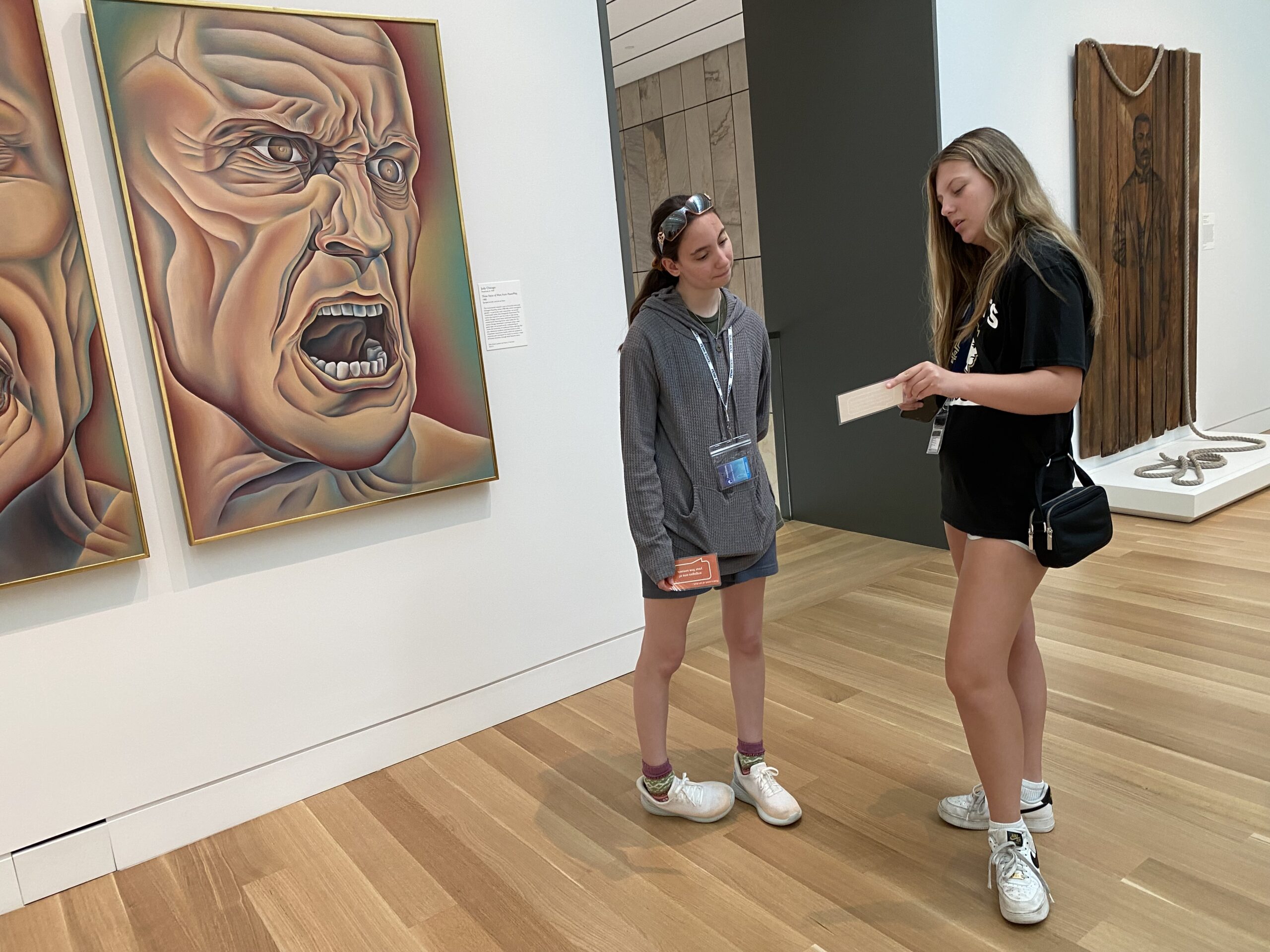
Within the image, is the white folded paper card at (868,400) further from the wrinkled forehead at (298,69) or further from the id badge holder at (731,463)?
the wrinkled forehead at (298,69)

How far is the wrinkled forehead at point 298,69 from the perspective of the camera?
2180 mm

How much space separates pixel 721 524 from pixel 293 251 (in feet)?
4.37

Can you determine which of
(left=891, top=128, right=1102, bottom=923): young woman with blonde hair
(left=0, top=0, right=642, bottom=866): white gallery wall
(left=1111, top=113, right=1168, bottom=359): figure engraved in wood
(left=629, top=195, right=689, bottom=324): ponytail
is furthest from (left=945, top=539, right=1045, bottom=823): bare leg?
(left=1111, top=113, right=1168, bottom=359): figure engraved in wood

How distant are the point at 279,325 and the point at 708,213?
118 centimetres

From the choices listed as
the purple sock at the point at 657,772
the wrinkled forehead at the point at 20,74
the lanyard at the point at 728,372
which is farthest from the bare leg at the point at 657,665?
the wrinkled forehead at the point at 20,74

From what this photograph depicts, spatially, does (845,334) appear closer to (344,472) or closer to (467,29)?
(467,29)

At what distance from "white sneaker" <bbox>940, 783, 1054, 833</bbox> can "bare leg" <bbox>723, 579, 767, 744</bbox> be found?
467 mm

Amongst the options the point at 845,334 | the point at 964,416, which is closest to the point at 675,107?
the point at 845,334

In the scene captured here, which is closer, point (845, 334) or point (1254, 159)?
point (845, 334)

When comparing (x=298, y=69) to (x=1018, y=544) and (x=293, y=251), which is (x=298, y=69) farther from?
(x=1018, y=544)

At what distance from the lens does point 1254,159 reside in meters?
5.62

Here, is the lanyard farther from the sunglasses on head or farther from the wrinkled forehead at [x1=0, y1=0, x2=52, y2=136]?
the wrinkled forehead at [x1=0, y1=0, x2=52, y2=136]

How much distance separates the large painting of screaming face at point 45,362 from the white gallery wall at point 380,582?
56 mm

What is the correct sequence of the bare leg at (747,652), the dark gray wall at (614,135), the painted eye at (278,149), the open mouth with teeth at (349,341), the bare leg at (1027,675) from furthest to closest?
the dark gray wall at (614,135)
the open mouth with teeth at (349,341)
the painted eye at (278,149)
the bare leg at (747,652)
the bare leg at (1027,675)
